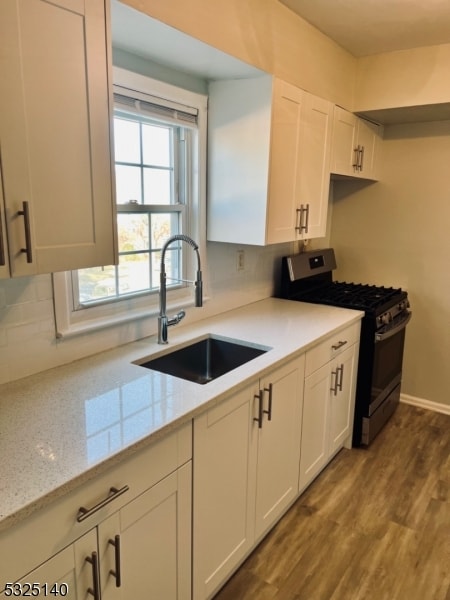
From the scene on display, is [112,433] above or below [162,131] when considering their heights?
below

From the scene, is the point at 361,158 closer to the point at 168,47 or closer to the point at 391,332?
the point at 391,332

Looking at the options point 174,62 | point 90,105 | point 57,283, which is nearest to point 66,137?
point 90,105

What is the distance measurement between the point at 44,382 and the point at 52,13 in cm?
114

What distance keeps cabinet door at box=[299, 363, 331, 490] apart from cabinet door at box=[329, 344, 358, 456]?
0.08 m

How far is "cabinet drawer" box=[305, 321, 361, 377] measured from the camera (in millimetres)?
2176

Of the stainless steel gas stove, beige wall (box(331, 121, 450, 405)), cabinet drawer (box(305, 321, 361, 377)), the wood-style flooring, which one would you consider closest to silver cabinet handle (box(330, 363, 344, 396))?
cabinet drawer (box(305, 321, 361, 377))

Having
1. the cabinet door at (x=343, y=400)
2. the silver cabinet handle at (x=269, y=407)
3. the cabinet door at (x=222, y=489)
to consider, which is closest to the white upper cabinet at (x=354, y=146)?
the cabinet door at (x=343, y=400)

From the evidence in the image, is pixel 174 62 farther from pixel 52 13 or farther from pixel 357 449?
pixel 357 449

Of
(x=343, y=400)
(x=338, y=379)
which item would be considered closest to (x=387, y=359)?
(x=343, y=400)

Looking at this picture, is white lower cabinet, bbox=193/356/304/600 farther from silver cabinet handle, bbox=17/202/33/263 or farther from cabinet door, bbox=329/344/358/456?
silver cabinet handle, bbox=17/202/33/263

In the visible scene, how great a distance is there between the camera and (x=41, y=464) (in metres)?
1.08

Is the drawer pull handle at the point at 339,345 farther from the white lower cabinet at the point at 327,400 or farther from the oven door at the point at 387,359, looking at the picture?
the oven door at the point at 387,359

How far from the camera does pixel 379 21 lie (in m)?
2.24

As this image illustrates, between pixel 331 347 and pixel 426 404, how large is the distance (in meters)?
1.59
